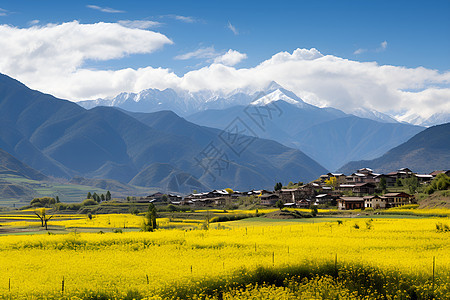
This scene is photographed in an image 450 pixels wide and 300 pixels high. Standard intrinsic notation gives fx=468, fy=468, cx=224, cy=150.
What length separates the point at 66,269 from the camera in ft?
114

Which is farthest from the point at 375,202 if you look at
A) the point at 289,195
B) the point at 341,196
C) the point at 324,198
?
the point at 289,195

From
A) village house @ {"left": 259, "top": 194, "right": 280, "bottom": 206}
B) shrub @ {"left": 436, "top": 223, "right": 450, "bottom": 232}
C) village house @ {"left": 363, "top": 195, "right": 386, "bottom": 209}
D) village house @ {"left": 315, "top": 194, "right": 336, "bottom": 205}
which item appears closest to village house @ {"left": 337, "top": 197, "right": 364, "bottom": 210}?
village house @ {"left": 363, "top": 195, "right": 386, "bottom": 209}

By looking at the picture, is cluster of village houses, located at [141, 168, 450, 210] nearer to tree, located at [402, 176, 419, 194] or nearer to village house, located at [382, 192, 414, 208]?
village house, located at [382, 192, 414, 208]

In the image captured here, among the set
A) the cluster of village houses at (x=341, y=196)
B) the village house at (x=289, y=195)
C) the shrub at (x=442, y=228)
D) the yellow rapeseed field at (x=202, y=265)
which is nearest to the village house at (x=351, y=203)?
the cluster of village houses at (x=341, y=196)

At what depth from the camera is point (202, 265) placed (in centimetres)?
3556

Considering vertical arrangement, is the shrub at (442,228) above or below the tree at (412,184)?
below

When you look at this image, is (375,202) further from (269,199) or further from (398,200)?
(269,199)

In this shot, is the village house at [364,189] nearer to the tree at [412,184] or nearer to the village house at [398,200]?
the tree at [412,184]

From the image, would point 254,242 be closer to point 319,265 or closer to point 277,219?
point 319,265

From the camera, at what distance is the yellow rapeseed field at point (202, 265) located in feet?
96.7

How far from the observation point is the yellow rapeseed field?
29.5 m

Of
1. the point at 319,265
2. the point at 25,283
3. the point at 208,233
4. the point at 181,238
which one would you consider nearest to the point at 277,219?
the point at 208,233

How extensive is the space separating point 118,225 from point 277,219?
33672 millimetres

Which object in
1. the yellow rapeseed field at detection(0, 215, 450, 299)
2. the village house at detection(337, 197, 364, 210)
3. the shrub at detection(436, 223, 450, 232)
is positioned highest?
the yellow rapeseed field at detection(0, 215, 450, 299)
